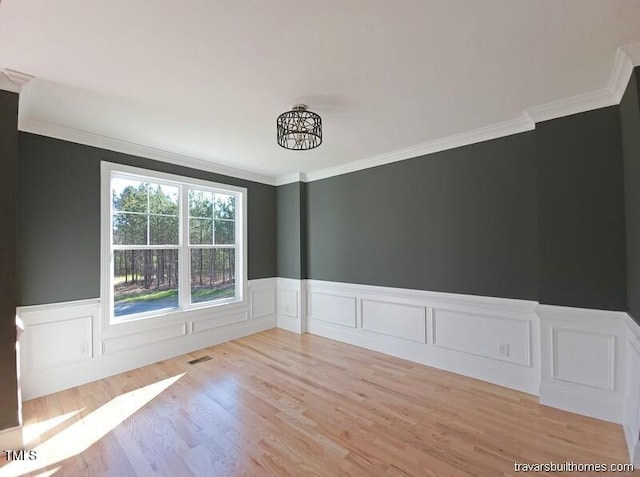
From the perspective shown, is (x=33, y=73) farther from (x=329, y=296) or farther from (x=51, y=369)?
(x=329, y=296)

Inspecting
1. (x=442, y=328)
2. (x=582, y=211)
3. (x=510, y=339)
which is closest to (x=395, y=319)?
(x=442, y=328)

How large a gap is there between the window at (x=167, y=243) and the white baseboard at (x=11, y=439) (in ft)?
4.49

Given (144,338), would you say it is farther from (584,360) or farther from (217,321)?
(584,360)

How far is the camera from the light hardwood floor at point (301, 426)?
1.88 metres

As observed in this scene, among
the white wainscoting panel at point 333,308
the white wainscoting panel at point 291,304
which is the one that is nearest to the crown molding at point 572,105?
the white wainscoting panel at point 333,308

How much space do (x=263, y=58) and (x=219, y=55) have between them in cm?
27

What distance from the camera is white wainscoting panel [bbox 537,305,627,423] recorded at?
2.28 meters

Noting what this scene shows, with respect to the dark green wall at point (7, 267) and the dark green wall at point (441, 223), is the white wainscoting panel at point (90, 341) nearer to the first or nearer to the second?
the dark green wall at point (7, 267)

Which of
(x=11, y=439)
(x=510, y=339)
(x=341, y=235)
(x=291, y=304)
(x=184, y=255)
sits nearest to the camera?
(x=11, y=439)

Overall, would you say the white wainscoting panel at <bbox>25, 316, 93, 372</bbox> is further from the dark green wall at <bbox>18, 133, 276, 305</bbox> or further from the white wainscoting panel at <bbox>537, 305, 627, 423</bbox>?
the white wainscoting panel at <bbox>537, 305, 627, 423</bbox>

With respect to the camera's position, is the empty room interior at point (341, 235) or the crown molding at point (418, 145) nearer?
the empty room interior at point (341, 235)

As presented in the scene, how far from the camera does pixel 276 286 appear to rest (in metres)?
5.07

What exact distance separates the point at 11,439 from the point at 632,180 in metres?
4.67

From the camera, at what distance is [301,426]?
226 cm
